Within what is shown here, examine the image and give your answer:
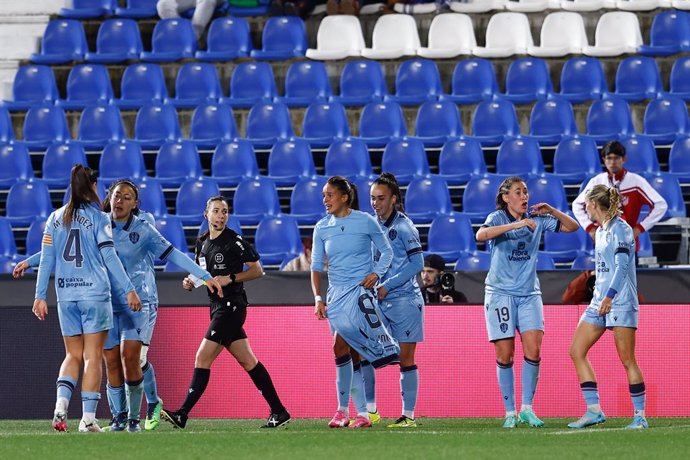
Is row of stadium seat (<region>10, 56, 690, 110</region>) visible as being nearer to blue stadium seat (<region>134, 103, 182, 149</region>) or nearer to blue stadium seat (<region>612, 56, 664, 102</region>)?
blue stadium seat (<region>612, 56, 664, 102</region>)

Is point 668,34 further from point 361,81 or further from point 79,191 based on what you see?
point 79,191

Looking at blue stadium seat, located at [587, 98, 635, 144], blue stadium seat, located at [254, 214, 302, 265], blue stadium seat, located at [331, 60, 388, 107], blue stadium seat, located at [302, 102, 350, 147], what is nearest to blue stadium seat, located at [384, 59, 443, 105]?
blue stadium seat, located at [331, 60, 388, 107]

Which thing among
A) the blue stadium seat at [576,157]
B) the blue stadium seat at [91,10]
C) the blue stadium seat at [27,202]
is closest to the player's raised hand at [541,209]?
the blue stadium seat at [576,157]

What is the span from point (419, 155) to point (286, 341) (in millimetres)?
4858

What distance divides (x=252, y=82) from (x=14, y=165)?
10.9 ft

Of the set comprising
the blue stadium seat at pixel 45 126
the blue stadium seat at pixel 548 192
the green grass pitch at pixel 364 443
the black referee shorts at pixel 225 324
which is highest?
the blue stadium seat at pixel 45 126

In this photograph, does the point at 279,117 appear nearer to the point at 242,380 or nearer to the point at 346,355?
the point at 242,380

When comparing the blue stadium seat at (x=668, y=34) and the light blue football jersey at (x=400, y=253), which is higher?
the blue stadium seat at (x=668, y=34)

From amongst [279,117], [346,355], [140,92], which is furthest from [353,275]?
[140,92]

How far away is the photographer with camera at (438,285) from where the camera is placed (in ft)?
37.9

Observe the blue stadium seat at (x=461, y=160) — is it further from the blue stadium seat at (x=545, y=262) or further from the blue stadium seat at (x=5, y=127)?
the blue stadium seat at (x=5, y=127)

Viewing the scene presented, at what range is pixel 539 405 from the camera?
11188 millimetres

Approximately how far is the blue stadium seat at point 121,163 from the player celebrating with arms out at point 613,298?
314 inches

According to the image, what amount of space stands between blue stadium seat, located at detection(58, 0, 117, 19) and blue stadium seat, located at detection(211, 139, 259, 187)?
13.3 ft
